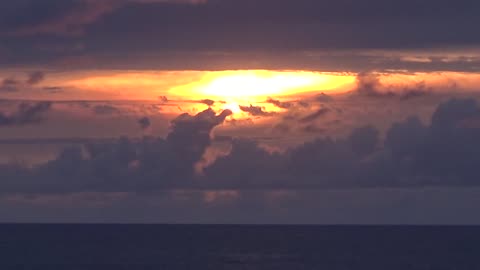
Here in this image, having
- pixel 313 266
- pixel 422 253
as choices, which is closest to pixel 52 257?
pixel 313 266

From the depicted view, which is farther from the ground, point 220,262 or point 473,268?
point 220,262

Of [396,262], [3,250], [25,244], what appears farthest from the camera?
[25,244]

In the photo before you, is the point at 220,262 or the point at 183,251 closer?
the point at 220,262

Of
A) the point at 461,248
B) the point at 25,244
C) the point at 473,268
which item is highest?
the point at 25,244

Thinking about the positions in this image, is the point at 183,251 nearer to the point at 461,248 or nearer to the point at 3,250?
the point at 3,250

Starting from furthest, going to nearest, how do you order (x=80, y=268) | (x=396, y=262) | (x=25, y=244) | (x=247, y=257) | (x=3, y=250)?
(x=25, y=244), (x=3, y=250), (x=247, y=257), (x=396, y=262), (x=80, y=268)

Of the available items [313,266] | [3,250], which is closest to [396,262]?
[313,266]

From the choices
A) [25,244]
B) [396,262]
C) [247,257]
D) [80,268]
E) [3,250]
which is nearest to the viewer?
[80,268]

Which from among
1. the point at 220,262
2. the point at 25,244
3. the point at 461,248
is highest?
the point at 25,244

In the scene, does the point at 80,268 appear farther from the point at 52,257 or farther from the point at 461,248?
the point at 461,248
